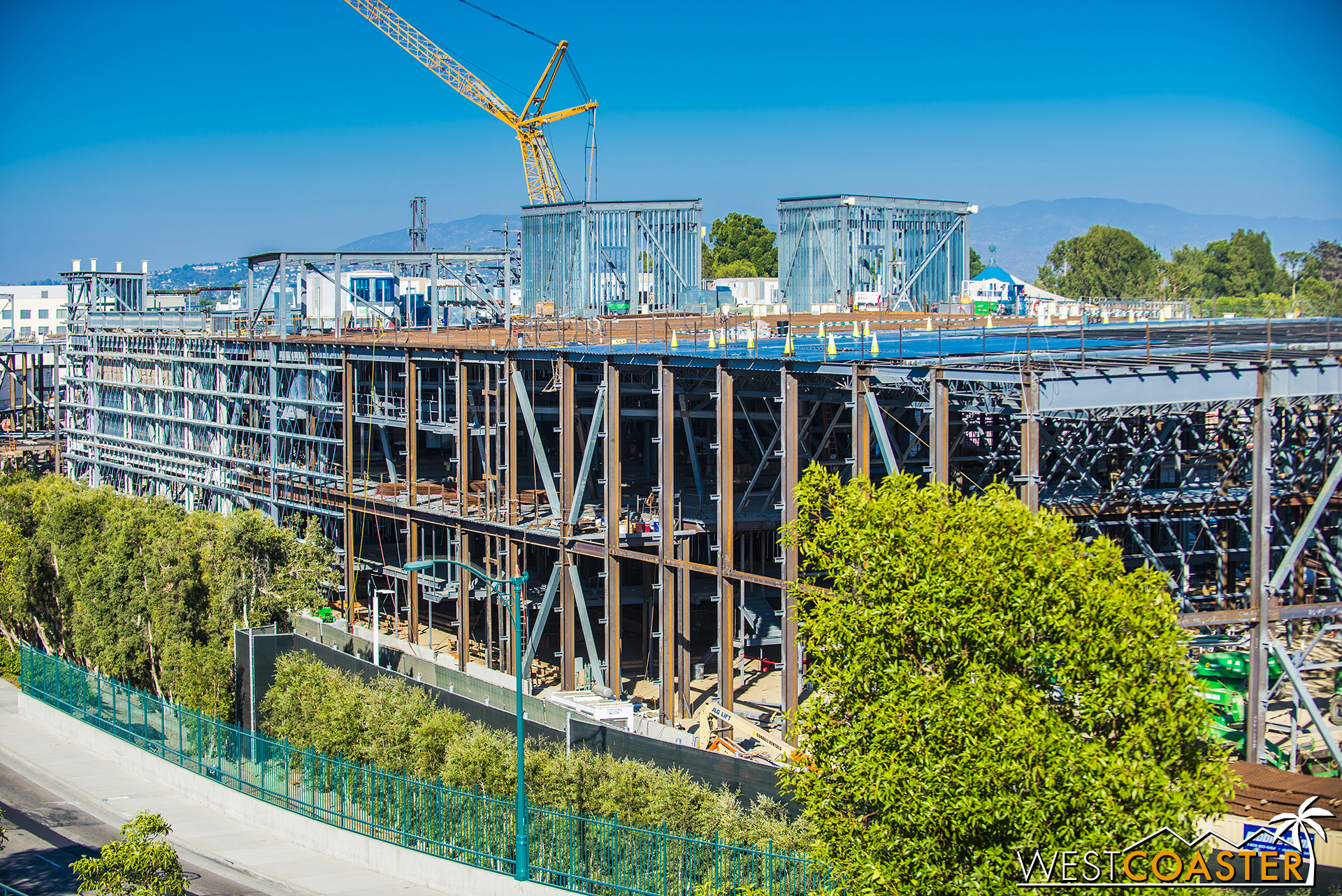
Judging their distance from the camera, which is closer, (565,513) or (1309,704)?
(1309,704)

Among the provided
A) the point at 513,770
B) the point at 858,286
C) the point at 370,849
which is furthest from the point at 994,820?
the point at 858,286

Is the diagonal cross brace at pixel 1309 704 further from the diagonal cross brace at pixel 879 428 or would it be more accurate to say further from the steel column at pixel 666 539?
the steel column at pixel 666 539

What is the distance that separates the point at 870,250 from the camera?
54.4 metres

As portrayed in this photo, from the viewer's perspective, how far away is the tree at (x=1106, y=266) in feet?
424

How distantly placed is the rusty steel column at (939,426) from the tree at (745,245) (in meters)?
128

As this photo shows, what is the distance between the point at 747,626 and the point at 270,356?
90.8ft

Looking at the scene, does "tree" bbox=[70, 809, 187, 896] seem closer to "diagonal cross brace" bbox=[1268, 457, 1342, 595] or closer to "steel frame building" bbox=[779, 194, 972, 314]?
"diagonal cross brace" bbox=[1268, 457, 1342, 595]

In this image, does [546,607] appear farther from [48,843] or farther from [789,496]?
[48,843]

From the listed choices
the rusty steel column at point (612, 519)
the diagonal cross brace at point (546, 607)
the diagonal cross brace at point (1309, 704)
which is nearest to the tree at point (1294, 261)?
the rusty steel column at point (612, 519)

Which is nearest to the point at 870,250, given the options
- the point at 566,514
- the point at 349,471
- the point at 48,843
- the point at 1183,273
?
the point at 566,514

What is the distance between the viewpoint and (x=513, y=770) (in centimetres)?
2575

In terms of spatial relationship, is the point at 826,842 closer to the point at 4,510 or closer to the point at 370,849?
the point at 370,849

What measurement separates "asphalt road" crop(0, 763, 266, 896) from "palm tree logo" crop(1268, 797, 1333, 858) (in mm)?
20536

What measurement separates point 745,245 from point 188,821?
135343 mm
